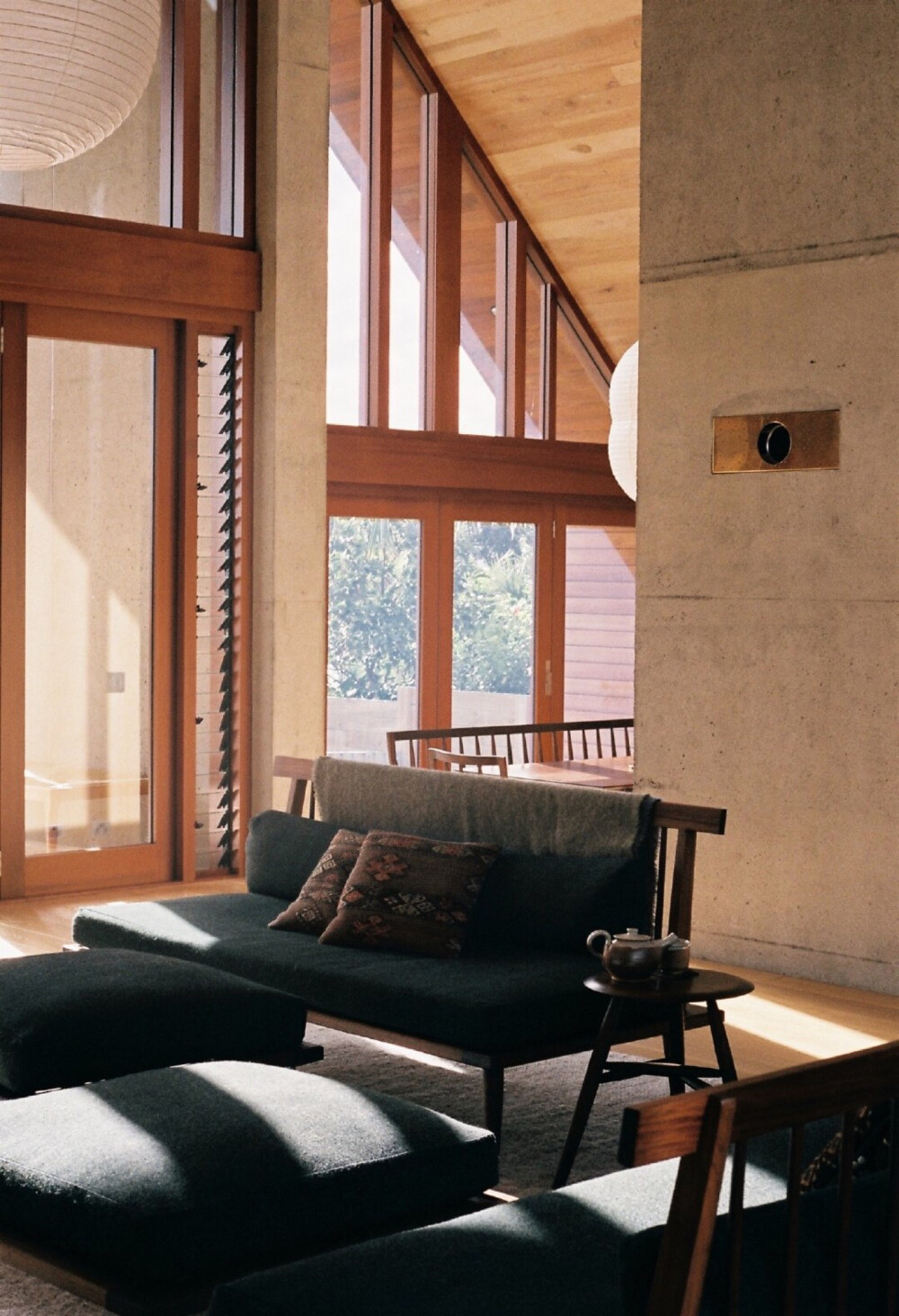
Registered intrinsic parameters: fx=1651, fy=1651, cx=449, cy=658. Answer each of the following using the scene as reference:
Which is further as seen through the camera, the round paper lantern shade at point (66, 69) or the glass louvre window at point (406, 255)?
the glass louvre window at point (406, 255)

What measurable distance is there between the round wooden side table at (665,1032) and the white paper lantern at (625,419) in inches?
159

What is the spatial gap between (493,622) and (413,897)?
226 inches

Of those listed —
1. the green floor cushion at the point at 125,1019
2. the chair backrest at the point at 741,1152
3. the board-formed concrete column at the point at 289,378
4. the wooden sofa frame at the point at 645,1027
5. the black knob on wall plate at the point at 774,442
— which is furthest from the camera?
the board-formed concrete column at the point at 289,378

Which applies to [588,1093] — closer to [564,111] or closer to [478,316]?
[478,316]

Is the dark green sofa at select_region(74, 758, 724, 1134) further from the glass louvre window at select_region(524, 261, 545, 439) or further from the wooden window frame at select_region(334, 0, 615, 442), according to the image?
the glass louvre window at select_region(524, 261, 545, 439)

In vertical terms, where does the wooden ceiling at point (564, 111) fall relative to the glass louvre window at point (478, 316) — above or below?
above

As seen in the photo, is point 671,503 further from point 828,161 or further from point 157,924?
point 157,924

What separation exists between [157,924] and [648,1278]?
3391 millimetres

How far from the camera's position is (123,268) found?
7.66 metres

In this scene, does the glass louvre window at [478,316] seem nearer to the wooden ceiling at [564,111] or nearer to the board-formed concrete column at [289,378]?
the wooden ceiling at [564,111]

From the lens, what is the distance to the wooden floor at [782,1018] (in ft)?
17.0

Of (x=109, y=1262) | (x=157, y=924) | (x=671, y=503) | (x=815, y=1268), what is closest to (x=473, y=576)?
(x=671, y=503)

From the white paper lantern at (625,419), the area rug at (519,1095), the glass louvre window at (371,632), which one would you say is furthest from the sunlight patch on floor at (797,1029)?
the glass louvre window at (371,632)

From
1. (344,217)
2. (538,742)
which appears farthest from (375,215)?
(538,742)
